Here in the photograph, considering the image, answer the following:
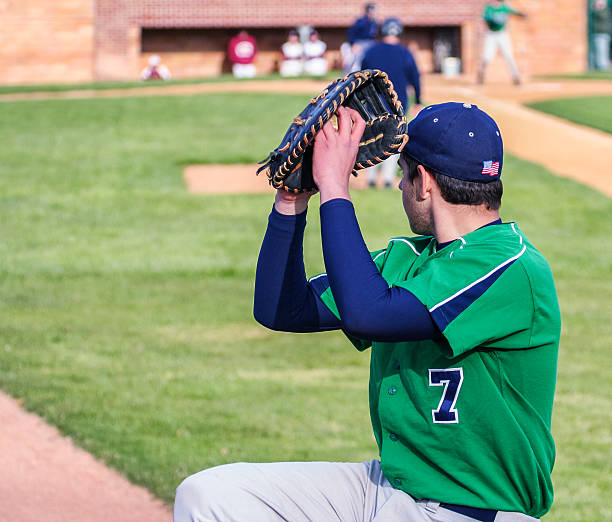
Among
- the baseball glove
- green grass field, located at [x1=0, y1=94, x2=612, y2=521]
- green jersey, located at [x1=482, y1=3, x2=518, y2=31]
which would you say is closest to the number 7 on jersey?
the baseball glove

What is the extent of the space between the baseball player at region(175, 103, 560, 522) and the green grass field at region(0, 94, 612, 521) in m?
2.34

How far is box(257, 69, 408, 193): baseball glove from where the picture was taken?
9.17 feet

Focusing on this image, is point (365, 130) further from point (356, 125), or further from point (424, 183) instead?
point (424, 183)

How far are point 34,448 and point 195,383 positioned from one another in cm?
146

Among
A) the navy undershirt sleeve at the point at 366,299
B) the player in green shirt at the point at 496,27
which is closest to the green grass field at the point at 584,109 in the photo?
the player in green shirt at the point at 496,27

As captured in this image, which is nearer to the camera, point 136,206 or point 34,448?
point 34,448

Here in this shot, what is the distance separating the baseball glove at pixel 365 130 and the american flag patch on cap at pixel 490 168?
0.24m

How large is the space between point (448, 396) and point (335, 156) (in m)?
0.69

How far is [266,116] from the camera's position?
1809 cm

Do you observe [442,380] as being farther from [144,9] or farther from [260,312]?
[144,9]

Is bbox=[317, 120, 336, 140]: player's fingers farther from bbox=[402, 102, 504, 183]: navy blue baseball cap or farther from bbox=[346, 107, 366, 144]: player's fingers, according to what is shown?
bbox=[402, 102, 504, 183]: navy blue baseball cap

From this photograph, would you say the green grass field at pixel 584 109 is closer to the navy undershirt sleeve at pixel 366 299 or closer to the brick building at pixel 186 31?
the brick building at pixel 186 31

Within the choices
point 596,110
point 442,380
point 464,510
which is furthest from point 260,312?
point 596,110

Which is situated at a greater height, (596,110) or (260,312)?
(260,312)
